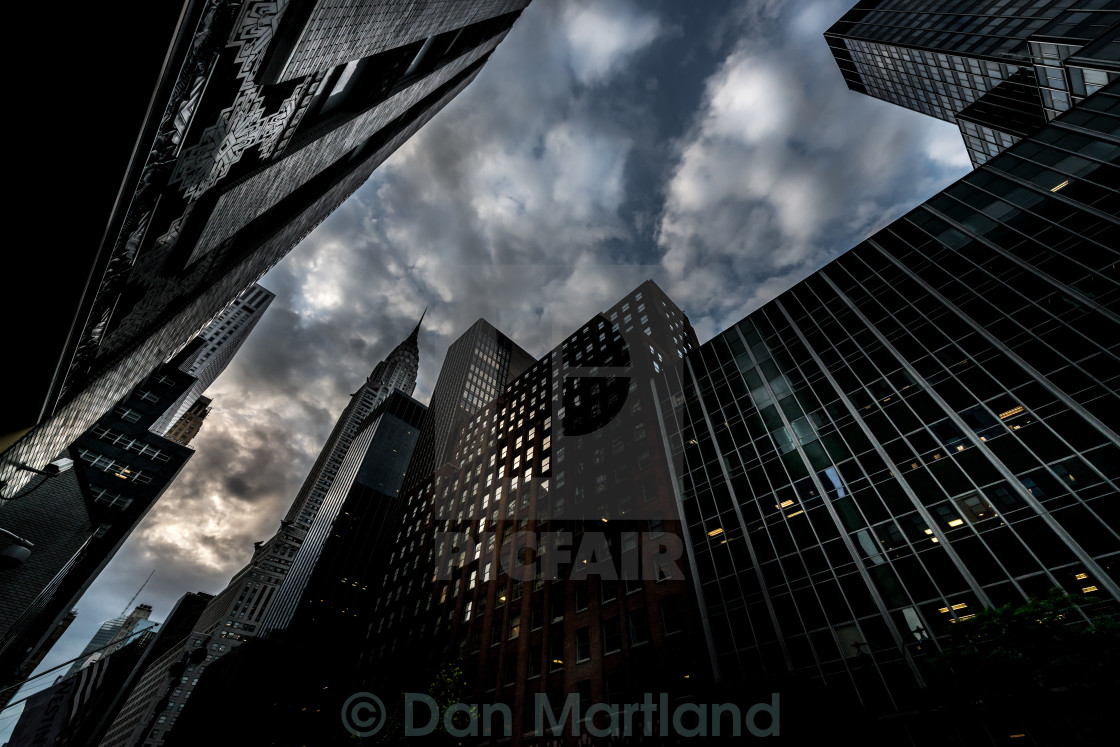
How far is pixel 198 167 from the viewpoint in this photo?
939 centimetres

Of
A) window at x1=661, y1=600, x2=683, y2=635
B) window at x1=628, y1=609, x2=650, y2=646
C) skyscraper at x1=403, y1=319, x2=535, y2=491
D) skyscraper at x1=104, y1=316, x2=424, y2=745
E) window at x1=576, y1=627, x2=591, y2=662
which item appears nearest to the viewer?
window at x1=661, y1=600, x2=683, y2=635

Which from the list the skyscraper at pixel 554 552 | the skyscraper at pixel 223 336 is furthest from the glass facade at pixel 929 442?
the skyscraper at pixel 223 336

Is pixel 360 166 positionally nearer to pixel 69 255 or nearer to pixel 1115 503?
pixel 69 255

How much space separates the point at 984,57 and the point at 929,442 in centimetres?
7003

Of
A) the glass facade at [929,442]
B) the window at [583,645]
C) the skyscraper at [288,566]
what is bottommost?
the window at [583,645]

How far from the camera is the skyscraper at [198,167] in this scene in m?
6.89

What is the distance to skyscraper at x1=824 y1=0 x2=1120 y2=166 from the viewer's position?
148 ft

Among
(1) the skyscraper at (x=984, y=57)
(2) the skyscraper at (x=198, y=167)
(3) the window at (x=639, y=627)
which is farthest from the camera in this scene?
(1) the skyscraper at (x=984, y=57)

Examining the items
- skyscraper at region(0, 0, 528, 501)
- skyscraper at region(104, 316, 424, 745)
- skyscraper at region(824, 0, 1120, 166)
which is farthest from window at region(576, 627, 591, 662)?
skyscraper at region(104, 316, 424, 745)

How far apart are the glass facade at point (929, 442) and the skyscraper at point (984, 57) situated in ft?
48.3

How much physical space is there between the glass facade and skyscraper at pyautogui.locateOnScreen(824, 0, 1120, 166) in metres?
14.7

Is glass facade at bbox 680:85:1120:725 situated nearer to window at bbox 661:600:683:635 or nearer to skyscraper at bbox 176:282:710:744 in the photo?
window at bbox 661:600:683:635

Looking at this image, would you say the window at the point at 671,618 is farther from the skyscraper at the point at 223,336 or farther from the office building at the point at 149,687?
the skyscraper at the point at 223,336

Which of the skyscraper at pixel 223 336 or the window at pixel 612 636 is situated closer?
the window at pixel 612 636
